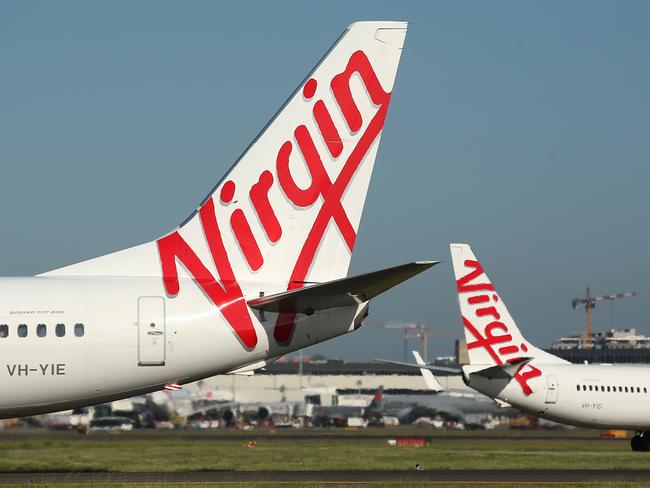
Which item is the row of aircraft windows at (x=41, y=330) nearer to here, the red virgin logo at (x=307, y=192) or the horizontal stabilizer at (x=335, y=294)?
the red virgin logo at (x=307, y=192)

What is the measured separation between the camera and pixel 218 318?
797 inches

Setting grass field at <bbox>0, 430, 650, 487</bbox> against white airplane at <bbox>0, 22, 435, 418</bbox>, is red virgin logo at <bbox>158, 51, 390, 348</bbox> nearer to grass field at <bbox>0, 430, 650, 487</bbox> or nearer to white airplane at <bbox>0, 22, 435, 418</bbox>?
white airplane at <bbox>0, 22, 435, 418</bbox>

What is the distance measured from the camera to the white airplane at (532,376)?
48.1 m

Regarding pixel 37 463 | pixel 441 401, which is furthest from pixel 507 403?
pixel 441 401

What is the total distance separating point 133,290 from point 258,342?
2482mm

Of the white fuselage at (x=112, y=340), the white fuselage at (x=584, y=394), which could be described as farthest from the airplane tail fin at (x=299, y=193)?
the white fuselage at (x=584, y=394)

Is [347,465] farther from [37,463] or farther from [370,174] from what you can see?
[370,174]

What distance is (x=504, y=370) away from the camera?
47.5m

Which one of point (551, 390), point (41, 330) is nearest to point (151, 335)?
point (41, 330)

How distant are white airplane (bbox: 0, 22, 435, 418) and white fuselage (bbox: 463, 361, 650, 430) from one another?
2859cm

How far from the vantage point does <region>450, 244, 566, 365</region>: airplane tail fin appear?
4988 centimetres

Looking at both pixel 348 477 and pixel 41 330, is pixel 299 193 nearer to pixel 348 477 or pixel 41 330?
pixel 41 330

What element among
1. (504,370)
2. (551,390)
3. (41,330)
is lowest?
(551,390)

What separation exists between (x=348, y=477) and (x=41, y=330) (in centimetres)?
1089
